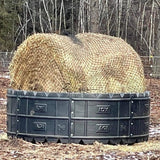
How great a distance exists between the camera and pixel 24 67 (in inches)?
355

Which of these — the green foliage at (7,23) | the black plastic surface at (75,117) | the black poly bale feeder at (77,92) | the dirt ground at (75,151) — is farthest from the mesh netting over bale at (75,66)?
the green foliage at (7,23)

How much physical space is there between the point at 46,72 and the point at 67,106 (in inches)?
45.0

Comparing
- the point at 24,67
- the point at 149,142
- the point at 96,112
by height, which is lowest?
the point at 149,142

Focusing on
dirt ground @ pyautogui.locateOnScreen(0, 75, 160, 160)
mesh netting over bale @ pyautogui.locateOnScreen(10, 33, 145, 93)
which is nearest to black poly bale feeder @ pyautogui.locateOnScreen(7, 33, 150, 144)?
mesh netting over bale @ pyautogui.locateOnScreen(10, 33, 145, 93)

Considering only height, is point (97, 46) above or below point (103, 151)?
above

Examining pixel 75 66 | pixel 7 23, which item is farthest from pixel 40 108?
pixel 7 23

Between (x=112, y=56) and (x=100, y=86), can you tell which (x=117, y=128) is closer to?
(x=100, y=86)

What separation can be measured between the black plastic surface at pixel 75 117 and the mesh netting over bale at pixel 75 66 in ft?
1.78

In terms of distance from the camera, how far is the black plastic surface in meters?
7.88

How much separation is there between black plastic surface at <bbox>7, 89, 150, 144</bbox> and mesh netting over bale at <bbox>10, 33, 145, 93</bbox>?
1.78ft

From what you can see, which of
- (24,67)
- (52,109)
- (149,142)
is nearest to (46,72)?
(24,67)

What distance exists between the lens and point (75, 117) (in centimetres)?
786

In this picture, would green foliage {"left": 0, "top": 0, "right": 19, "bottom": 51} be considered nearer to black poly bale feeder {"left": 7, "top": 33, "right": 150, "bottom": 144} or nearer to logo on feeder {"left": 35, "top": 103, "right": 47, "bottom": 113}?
black poly bale feeder {"left": 7, "top": 33, "right": 150, "bottom": 144}

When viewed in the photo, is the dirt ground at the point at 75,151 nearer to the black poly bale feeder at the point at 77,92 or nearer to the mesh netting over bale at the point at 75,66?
the black poly bale feeder at the point at 77,92
